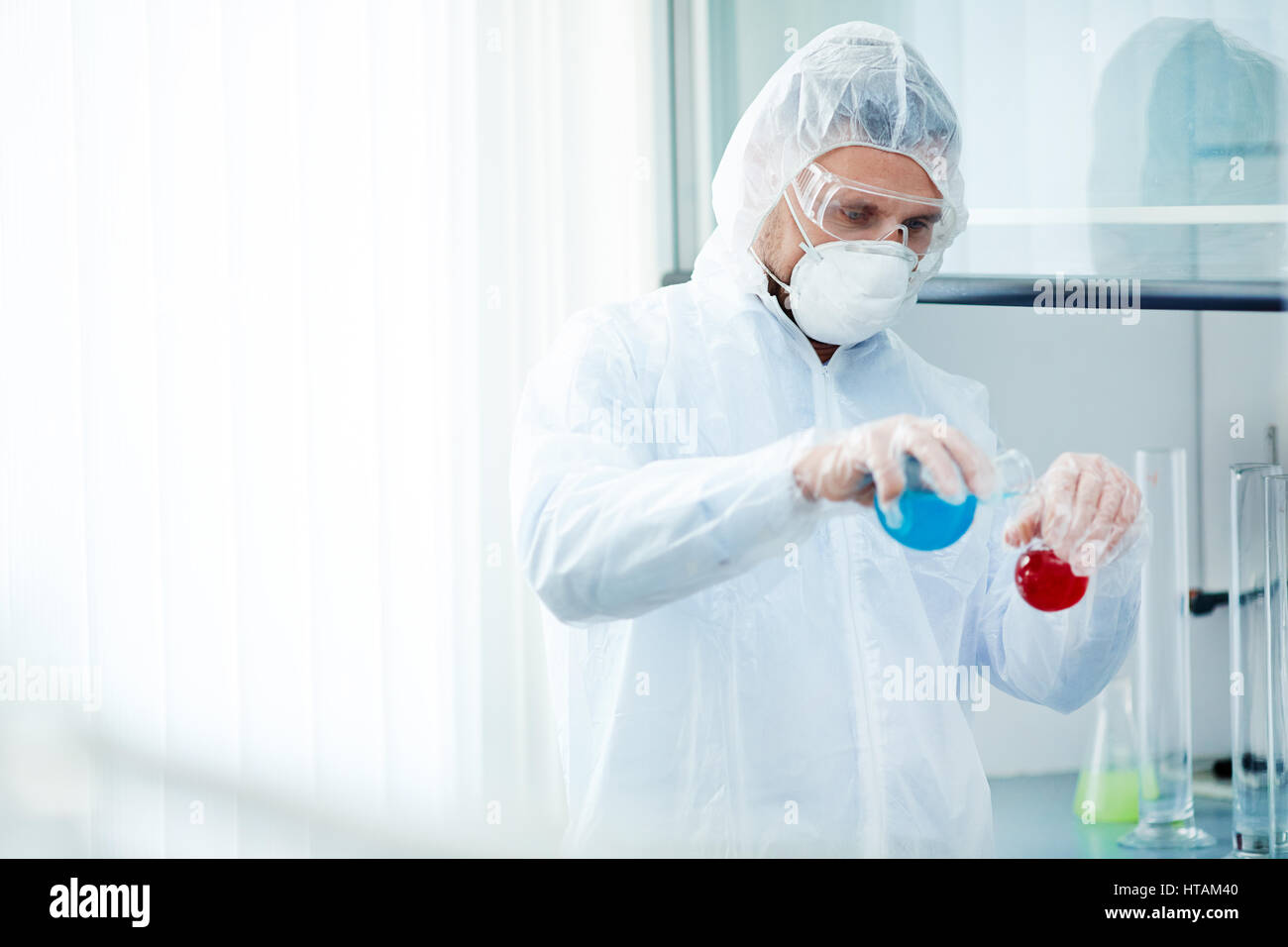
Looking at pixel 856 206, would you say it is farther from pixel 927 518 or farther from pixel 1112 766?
pixel 1112 766

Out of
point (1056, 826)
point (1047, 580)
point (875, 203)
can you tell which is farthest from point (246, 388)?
point (1056, 826)

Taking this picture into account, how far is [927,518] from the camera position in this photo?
724 millimetres

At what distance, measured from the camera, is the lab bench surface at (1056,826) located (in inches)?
42.1

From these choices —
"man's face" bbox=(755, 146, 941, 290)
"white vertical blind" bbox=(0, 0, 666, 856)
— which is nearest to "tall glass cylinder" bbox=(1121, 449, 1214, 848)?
"man's face" bbox=(755, 146, 941, 290)

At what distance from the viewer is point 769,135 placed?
953 millimetres

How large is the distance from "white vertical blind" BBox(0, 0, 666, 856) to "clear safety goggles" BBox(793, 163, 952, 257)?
0.33 metres

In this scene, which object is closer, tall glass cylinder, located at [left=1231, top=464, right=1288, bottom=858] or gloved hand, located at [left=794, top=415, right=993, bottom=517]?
gloved hand, located at [left=794, top=415, right=993, bottom=517]

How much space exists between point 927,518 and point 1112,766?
2.29ft

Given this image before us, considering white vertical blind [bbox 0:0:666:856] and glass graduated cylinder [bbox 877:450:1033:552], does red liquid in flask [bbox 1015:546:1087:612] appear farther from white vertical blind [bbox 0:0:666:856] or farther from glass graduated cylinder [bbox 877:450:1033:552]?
white vertical blind [bbox 0:0:666:856]

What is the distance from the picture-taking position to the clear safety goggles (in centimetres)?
92

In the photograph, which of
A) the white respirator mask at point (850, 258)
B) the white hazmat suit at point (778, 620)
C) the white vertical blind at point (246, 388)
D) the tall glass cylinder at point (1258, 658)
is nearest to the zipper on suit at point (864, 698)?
the white hazmat suit at point (778, 620)

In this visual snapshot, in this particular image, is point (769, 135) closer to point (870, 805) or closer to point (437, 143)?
point (437, 143)
